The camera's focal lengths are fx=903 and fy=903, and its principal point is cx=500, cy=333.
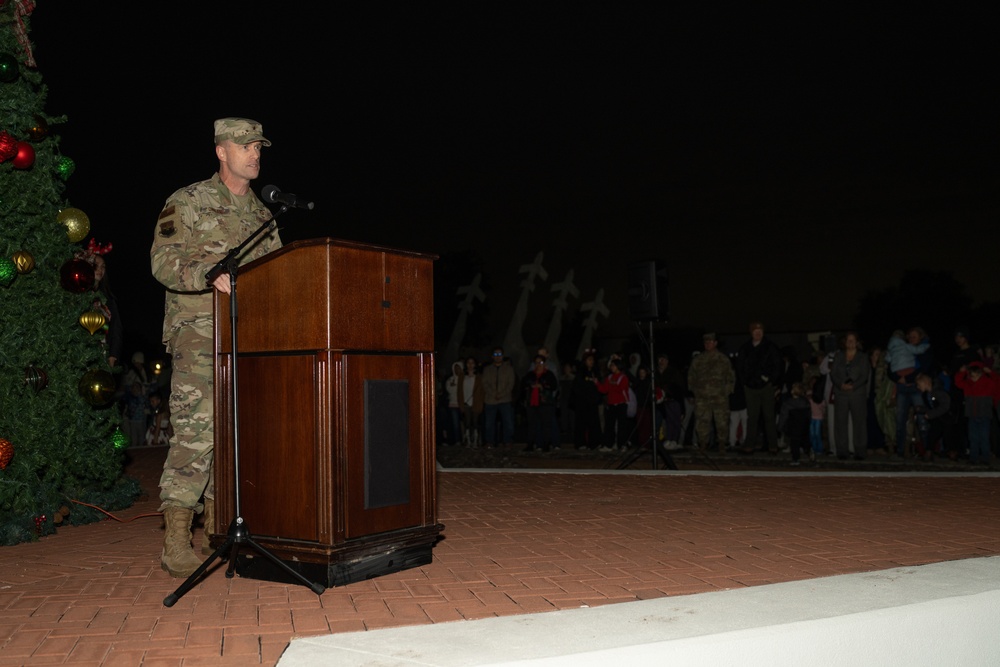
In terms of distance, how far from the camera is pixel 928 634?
134 inches

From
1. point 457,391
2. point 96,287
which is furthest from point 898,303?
point 96,287

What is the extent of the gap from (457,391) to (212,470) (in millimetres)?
12330

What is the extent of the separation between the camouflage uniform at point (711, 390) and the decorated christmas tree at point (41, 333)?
9.73 m

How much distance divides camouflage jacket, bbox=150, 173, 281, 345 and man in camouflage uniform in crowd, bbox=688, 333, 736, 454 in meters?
10.5

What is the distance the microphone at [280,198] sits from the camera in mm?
3996

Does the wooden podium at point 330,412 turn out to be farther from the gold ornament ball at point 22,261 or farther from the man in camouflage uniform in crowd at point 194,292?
the gold ornament ball at point 22,261

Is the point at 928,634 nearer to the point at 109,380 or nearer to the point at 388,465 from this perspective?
the point at 388,465

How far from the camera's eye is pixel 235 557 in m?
4.18

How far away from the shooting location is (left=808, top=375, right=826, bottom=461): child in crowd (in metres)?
13.5

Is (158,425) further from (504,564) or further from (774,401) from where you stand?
(504,564)

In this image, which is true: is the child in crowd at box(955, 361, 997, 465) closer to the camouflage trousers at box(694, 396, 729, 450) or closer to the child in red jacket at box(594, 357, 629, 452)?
the camouflage trousers at box(694, 396, 729, 450)

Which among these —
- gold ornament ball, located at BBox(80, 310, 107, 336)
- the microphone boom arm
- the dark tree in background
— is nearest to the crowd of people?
gold ornament ball, located at BBox(80, 310, 107, 336)

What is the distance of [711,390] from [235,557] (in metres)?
11.2

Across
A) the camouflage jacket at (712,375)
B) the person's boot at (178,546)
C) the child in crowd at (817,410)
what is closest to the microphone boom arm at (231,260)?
the person's boot at (178,546)
